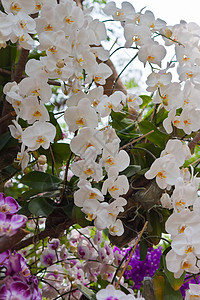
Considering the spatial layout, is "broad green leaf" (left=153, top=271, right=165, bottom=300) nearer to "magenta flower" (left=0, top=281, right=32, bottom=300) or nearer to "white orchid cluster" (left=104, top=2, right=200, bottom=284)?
"white orchid cluster" (left=104, top=2, right=200, bottom=284)

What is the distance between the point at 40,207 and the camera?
2.27 ft

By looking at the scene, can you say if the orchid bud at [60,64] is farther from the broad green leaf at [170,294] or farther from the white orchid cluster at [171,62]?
the broad green leaf at [170,294]

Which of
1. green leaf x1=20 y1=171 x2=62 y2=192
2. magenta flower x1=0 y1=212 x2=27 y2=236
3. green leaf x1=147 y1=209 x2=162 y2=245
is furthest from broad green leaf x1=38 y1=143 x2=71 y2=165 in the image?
magenta flower x1=0 y1=212 x2=27 y2=236

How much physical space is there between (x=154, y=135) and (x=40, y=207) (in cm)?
22

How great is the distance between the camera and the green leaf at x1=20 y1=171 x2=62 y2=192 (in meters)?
0.72

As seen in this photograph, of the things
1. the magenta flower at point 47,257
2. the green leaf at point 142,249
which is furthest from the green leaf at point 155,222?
the magenta flower at point 47,257

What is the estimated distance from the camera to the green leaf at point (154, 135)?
707 mm

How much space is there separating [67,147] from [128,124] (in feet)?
0.40

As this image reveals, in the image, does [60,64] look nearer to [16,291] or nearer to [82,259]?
[16,291]

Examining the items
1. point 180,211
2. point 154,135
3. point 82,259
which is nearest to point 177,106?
point 154,135

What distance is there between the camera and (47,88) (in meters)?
0.59

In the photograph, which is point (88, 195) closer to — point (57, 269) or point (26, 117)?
point (26, 117)

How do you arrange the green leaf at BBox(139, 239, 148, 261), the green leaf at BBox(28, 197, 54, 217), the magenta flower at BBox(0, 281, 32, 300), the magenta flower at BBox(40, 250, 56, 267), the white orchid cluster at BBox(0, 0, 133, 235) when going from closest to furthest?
the magenta flower at BBox(0, 281, 32, 300) < the white orchid cluster at BBox(0, 0, 133, 235) < the green leaf at BBox(28, 197, 54, 217) < the green leaf at BBox(139, 239, 148, 261) < the magenta flower at BBox(40, 250, 56, 267)

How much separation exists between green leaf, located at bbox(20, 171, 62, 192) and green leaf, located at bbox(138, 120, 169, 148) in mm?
169
